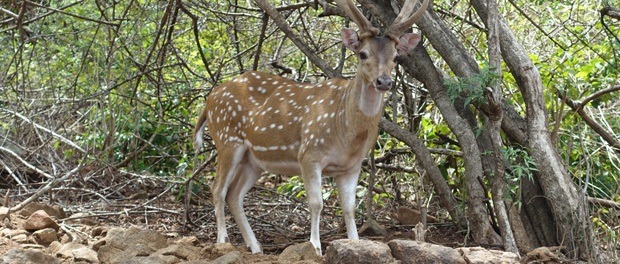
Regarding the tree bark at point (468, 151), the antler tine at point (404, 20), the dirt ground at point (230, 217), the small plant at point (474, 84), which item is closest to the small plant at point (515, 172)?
the tree bark at point (468, 151)

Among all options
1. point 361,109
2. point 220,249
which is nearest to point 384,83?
point 361,109

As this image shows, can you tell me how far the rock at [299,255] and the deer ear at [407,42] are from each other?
1636 mm

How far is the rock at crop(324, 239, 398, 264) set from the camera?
4.75 metres

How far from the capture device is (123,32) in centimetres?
946

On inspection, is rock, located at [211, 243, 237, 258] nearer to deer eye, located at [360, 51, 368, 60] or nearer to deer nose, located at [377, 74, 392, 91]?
deer nose, located at [377, 74, 392, 91]

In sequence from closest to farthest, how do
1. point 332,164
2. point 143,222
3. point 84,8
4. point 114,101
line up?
point 332,164 < point 143,222 < point 114,101 < point 84,8

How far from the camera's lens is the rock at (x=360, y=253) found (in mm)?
4754

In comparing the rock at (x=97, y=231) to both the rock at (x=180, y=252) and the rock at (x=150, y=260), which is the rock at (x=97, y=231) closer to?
the rock at (x=180, y=252)

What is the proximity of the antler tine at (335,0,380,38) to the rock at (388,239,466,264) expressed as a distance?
5.93 feet

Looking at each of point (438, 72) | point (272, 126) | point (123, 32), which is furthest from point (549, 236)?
point (123, 32)

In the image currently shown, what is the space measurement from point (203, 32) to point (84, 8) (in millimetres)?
1355

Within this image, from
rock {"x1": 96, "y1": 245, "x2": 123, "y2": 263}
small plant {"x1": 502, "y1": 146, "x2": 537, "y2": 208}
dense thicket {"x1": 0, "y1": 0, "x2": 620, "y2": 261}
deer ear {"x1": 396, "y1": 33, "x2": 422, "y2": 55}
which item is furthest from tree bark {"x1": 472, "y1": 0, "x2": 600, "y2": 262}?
rock {"x1": 96, "y1": 245, "x2": 123, "y2": 263}

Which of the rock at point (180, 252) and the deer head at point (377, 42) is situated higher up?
the deer head at point (377, 42)

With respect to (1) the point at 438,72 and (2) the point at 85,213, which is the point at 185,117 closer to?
(2) the point at 85,213
